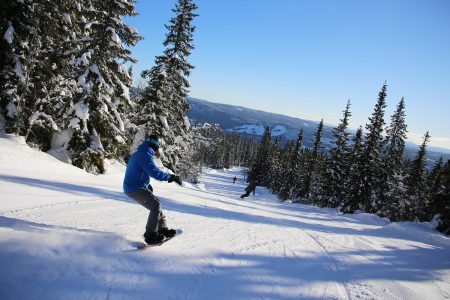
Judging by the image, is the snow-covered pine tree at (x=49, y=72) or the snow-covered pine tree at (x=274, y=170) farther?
the snow-covered pine tree at (x=274, y=170)

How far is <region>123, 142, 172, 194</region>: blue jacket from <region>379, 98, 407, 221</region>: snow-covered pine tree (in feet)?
116

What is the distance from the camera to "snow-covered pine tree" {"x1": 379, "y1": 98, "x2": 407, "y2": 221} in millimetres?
35463

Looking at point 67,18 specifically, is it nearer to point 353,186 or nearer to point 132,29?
point 132,29

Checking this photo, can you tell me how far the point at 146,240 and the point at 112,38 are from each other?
39.4 feet

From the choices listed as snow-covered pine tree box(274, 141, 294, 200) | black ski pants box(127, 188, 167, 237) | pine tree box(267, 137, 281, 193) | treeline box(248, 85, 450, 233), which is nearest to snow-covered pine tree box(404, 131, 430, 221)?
treeline box(248, 85, 450, 233)

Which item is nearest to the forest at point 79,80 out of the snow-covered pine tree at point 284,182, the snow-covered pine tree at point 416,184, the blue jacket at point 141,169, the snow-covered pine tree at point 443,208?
the snow-covered pine tree at point 443,208

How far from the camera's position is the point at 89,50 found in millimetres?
14922

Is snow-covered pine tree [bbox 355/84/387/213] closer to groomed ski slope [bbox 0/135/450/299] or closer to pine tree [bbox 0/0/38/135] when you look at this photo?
groomed ski slope [bbox 0/135/450/299]

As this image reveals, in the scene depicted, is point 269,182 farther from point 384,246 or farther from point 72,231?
point 72,231

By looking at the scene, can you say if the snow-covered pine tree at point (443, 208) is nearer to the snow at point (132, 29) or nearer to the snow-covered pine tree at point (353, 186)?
the snow-covered pine tree at point (353, 186)

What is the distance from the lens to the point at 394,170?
35906 mm

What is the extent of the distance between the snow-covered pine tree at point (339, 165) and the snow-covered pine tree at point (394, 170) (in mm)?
4857

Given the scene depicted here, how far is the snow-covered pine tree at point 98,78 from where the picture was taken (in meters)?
14.7

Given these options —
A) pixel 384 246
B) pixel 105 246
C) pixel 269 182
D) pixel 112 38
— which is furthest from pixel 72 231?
pixel 269 182
